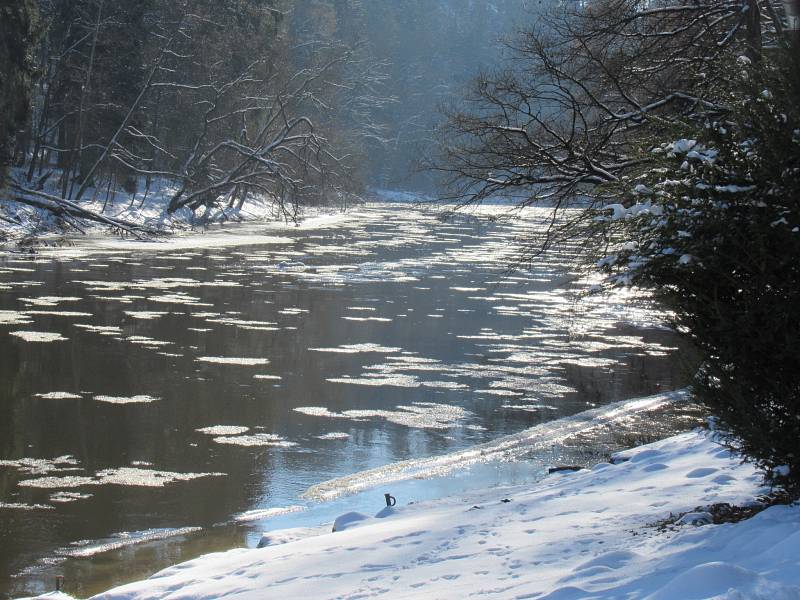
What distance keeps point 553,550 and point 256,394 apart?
7965 millimetres

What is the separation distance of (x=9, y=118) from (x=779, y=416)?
27.9 meters

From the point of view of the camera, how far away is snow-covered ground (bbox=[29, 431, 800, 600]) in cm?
475

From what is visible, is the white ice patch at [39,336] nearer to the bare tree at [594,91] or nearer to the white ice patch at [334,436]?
the white ice patch at [334,436]

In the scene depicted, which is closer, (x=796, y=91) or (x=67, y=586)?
(x=796, y=91)

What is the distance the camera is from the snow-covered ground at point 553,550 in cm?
475

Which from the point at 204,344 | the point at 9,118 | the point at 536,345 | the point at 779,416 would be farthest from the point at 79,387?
the point at 9,118

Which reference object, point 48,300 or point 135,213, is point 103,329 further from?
point 135,213

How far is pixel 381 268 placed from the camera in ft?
94.0

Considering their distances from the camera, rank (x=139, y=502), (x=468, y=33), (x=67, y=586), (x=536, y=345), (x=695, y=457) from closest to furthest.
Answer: (x=67, y=586), (x=695, y=457), (x=139, y=502), (x=536, y=345), (x=468, y=33)

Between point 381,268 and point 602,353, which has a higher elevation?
point 381,268

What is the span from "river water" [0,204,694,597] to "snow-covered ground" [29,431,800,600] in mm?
1061

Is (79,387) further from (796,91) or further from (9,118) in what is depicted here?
(9,118)

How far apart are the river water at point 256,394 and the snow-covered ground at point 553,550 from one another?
1.06 metres

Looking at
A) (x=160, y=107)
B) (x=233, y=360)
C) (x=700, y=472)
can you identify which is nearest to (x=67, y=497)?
(x=700, y=472)
